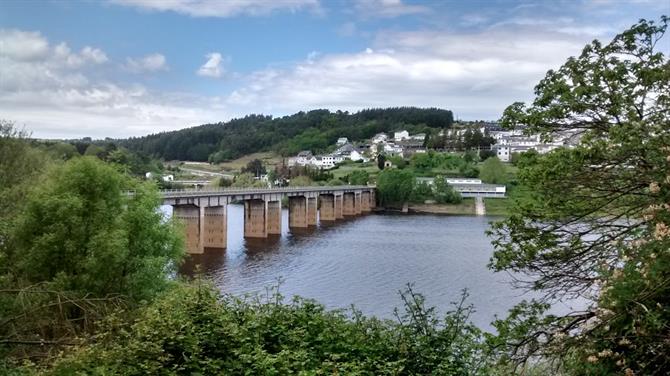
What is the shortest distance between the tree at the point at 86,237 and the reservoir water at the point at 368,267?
3496 millimetres

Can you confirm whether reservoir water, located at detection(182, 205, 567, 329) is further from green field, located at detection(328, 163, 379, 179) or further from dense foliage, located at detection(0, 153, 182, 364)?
green field, located at detection(328, 163, 379, 179)

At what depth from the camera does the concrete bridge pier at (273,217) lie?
64.8 metres

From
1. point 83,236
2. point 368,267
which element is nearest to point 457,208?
point 368,267

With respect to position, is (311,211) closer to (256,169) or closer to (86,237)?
(86,237)

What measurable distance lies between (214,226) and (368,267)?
61.4 ft

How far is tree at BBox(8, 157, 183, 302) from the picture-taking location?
61.0 ft

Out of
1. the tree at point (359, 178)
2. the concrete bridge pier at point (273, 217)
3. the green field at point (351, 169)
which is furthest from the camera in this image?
the green field at point (351, 169)

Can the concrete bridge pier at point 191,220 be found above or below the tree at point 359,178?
below

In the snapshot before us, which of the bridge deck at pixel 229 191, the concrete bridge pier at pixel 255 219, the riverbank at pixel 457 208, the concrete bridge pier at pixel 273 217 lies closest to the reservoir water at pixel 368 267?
the concrete bridge pier at pixel 255 219

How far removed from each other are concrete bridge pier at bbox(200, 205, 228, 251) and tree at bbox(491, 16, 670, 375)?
4454 cm

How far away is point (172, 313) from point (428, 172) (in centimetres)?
11506

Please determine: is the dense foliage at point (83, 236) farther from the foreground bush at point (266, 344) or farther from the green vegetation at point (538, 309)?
the green vegetation at point (538, 309)

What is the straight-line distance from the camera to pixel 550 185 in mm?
7867

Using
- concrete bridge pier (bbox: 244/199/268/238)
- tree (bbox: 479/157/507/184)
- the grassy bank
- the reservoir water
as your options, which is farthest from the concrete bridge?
tree (bbox: 479/157/507/184)
